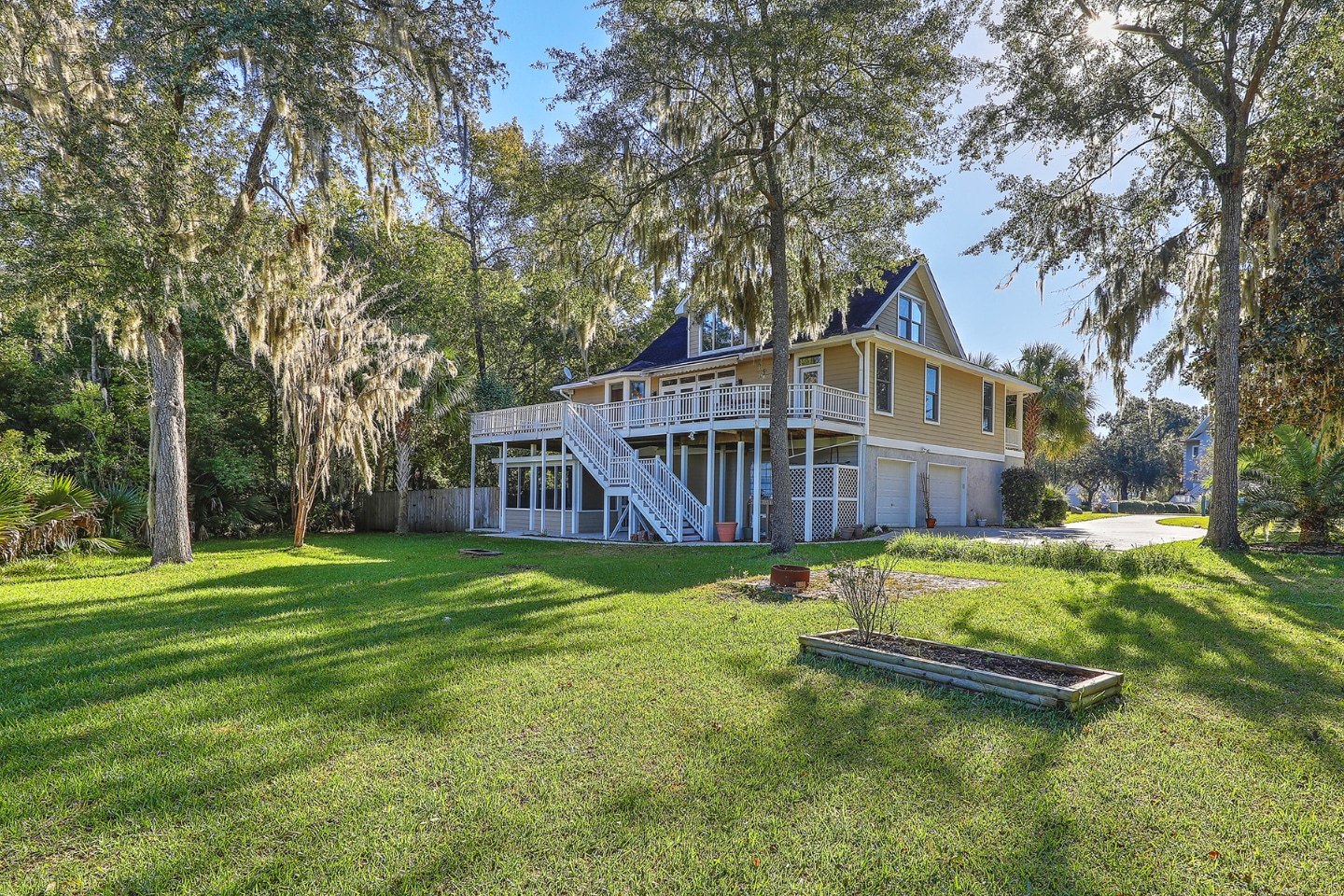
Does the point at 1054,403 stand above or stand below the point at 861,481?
above

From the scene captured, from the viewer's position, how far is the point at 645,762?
3.33 metres

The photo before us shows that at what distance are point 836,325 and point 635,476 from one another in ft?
23.0

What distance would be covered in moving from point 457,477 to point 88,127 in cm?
2082

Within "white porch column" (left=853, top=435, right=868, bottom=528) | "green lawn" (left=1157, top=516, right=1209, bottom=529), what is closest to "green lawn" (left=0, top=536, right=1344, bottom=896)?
"white porch column" (left=853, top=435, right=868, bottom=528)

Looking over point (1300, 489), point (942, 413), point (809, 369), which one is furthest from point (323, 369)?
point (1300, 489)

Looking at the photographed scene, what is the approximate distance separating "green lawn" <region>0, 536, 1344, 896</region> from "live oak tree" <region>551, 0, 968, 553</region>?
7.60 m

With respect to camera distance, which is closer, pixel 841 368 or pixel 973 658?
pixel 973 658

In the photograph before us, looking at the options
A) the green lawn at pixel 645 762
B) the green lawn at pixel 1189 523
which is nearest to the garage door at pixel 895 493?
the green lawn at pixel 1189 523

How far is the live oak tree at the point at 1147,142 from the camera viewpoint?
11484 millimetres

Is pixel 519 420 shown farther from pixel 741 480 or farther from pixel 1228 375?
pixel 1228 375

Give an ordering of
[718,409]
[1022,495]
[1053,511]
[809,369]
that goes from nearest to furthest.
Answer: [718,409] < [809,369] < [1022,495] < [1053,511]

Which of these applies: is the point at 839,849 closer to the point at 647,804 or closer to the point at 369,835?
the point at 647,804

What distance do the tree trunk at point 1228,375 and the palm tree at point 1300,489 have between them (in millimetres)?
1448

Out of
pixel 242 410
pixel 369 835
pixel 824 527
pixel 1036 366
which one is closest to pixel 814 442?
pixel 824 527
